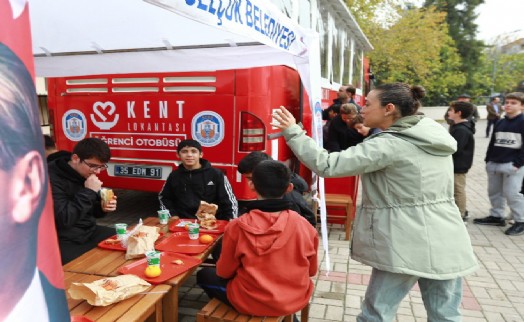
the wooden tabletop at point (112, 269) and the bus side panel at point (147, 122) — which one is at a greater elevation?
the bus side panel at point (147, 122)

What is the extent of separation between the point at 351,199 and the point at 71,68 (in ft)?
12.0

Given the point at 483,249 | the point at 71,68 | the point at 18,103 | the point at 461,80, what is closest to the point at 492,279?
the point at 483,249

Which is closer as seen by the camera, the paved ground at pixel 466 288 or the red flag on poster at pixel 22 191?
the red flag on poster at pixel 22 191

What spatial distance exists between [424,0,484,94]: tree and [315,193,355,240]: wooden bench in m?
38.6

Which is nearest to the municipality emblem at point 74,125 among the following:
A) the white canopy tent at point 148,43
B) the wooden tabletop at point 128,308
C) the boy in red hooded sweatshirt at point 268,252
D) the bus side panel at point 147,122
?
the bus side panel at point 147,122

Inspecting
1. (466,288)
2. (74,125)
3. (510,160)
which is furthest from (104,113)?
(510,160)

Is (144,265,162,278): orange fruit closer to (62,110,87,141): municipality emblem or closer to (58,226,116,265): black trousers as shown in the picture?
(58,226,116,265): black trousers

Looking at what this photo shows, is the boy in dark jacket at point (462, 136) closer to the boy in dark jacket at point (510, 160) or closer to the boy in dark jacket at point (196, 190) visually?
the boy in dark jacket at point (510, 160)

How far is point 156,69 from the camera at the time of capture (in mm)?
4098

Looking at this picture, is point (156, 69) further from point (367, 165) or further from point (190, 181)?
point (367, 165)

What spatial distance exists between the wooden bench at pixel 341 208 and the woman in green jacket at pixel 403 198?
284 cm

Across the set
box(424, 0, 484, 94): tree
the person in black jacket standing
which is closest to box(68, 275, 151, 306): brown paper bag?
the person in black jacket standing

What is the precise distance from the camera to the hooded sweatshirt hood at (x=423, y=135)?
202cm

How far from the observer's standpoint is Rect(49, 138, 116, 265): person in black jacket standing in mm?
2738
